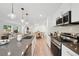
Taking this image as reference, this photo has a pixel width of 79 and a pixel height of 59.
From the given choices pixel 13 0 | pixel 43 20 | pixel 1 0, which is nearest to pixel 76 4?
pixel 13 0

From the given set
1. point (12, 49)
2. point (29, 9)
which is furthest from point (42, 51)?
point (12, 49)

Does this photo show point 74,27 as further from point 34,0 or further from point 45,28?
point 45,28

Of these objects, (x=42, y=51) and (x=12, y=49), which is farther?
(x=42, y=51)

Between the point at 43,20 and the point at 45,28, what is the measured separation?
4.39 ft

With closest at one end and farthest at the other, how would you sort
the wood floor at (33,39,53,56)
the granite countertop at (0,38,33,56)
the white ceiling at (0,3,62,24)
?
the granite countertop at (0,38,33,56)
the white ceiling at (0,3,62,24)
the wood floor at (33,39,53,56)

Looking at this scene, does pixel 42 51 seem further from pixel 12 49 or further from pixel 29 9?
pixel 12 49

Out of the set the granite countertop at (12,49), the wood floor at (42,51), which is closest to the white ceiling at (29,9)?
the wood floor at (42,51)

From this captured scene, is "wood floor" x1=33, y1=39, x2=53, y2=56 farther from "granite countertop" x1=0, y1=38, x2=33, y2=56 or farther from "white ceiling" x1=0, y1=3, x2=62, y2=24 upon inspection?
"granite countertop" x1=0, y1=38, x2=33, y2=56

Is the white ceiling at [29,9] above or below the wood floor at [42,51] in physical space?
above

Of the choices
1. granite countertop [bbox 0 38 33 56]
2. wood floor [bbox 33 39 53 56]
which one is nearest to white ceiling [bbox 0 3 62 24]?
wood floor [bbox 33 39 53 56]

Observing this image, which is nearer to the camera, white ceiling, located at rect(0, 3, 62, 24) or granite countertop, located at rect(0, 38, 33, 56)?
granite countertop, located at rect(0, 38, 33, 56)

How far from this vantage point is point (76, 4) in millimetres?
2289

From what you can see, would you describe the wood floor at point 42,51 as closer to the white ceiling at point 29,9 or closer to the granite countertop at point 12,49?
the white ceiling at point 29,9

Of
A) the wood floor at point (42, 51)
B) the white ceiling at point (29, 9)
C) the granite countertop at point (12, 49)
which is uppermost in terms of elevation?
the white ceiling at point (29, 9)
